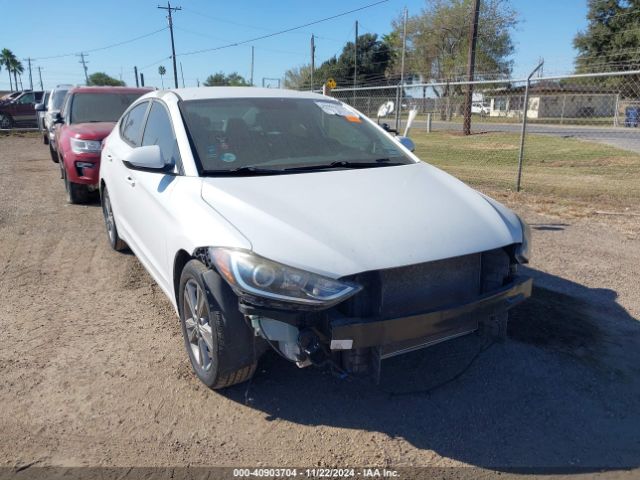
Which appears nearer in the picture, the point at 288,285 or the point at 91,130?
the point at 288,285

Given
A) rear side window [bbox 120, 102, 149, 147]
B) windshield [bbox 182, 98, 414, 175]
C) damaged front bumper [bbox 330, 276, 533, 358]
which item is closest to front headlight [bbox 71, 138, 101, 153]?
rear side window [bbox 120, 102, 149, 147]

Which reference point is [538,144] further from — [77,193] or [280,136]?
[280,136]

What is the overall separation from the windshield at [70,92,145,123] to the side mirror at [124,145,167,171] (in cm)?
583

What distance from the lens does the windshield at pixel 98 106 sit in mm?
8742

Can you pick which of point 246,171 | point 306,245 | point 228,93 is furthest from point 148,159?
point 306,245

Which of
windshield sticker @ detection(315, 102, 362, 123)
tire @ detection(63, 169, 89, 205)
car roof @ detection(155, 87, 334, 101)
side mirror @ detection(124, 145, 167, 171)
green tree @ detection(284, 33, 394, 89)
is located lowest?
tire @ detection(63, 169, 89, 205)

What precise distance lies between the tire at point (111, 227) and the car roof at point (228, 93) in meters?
1.43

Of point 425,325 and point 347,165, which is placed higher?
point 347,165

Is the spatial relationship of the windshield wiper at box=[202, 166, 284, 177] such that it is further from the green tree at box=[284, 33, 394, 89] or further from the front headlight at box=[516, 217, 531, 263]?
the green tree at box=[284, 33, 394, 89]

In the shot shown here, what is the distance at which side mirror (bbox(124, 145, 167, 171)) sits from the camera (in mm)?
3492

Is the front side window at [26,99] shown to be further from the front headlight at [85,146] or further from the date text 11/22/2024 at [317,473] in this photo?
the date text 11/22/2024 at [317,473]

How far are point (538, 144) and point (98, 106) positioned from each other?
49.6ft

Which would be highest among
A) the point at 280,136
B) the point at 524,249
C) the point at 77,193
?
the point at 280,136

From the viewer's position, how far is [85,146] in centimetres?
743
